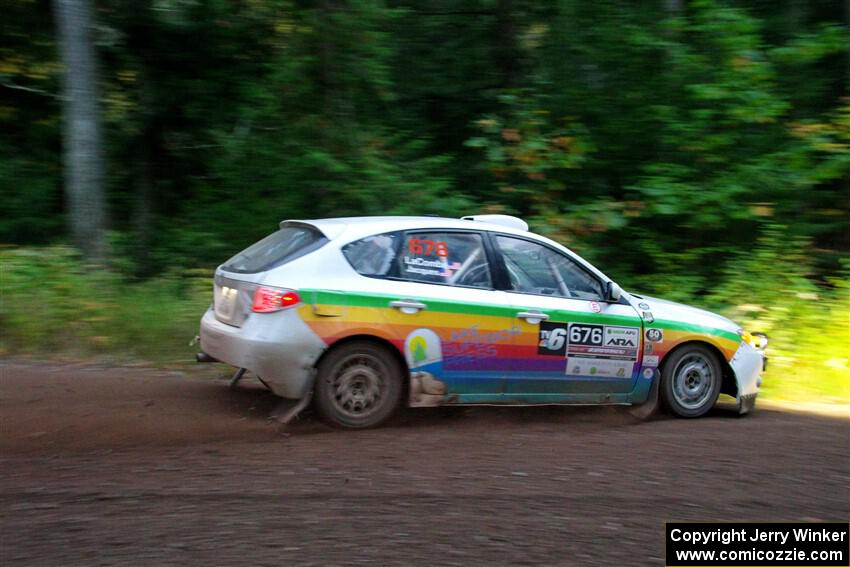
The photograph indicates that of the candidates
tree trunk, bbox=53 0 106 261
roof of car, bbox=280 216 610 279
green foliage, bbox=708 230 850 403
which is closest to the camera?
roof of car, bbox=280 216 610 279

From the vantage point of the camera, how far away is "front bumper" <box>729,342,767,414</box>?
7773 mm

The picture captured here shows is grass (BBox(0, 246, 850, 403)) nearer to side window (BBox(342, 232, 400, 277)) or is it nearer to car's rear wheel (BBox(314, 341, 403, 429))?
car's rear wheel (BBox(314, 341, 403, 429))

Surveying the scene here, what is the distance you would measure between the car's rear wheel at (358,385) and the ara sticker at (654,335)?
2214 mm

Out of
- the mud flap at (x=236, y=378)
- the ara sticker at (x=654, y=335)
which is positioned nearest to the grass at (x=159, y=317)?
the mud flap at (x=236, y=378)

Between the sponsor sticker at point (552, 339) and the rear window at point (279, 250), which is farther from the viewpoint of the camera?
the sponsor sticker at point (552, 339)

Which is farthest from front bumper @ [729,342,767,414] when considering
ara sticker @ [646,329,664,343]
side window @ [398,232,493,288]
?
side window @ [398,232,493,288]

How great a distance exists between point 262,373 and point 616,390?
3.02 m

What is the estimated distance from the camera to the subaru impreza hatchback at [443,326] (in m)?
6.48

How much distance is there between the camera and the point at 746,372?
7.82 metres

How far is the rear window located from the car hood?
280 cm

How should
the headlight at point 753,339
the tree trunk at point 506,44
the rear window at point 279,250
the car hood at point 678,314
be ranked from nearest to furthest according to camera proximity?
the rear window at point 279,250 → the car hood at point 678,314 → the headlight at point 753,339 → the tree trunk at point 506,44

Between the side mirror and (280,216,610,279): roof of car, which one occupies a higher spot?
(280,216,610,279): roof of car

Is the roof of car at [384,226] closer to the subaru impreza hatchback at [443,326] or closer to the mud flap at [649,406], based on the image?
the subaru impreza hatchback at [443,326]

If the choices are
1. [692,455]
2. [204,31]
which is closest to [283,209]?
[204,31]
